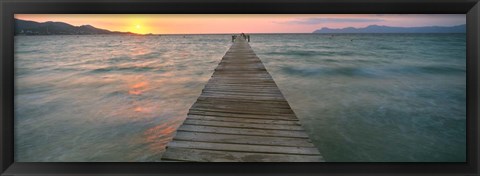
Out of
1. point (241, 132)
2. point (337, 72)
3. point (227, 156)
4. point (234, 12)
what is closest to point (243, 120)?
point (241, 132)

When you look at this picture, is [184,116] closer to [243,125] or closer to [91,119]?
[91,119]

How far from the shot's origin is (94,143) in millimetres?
3963

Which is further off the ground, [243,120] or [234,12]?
[234,12]

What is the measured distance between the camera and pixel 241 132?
7.34 feet

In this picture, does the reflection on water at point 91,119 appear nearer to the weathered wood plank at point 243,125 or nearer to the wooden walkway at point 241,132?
the wooden walkway at point 241,132

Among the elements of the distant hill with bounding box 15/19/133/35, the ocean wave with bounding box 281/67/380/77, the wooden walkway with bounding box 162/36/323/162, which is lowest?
the wooden walkway with bounding box 162/36/323/162

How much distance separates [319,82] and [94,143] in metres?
6.32

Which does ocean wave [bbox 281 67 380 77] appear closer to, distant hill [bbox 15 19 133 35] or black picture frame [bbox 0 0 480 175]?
distant hill [bbox 15 19 133 35]

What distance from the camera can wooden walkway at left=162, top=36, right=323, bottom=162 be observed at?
1915mm

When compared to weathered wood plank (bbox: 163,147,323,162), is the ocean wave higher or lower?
higher

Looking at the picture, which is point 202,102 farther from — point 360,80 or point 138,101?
point 360,80

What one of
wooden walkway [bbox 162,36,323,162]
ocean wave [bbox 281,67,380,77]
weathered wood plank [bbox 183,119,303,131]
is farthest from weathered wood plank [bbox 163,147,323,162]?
ocean wave [bbox 281,67,380,77]

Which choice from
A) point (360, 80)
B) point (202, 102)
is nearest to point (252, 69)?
point (202, 102)

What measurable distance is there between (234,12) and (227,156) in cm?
86
